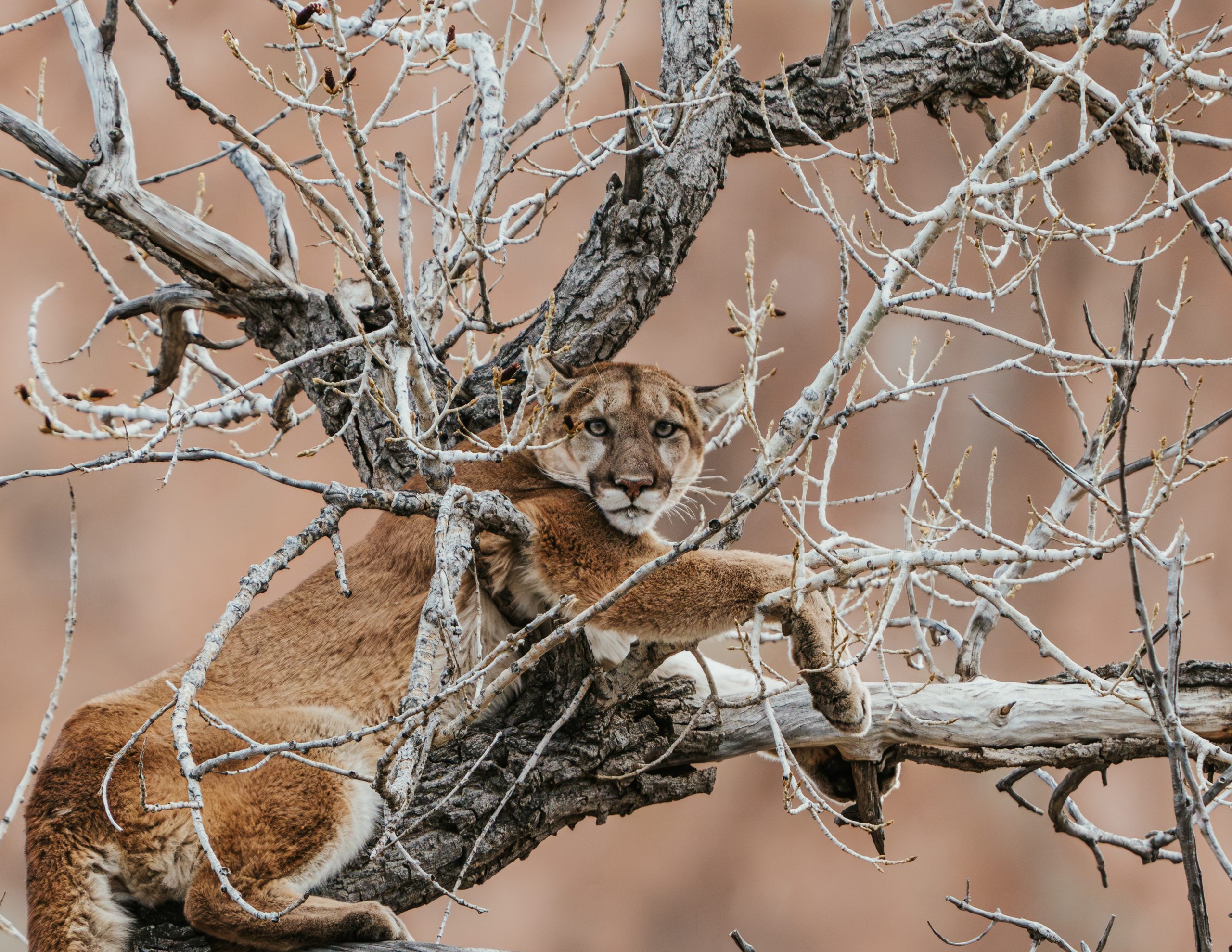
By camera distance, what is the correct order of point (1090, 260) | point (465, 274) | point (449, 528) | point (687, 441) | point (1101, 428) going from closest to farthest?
1. point (449, 528)
2. point (1101, 428)
3. point (465, 274)
4. point (687, 441)
5. point (1090, 260)

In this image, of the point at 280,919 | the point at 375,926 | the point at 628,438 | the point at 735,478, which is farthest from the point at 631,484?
the point at 735,478

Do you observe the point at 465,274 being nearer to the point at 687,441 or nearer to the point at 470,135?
the point at 470,135

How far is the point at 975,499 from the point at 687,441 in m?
6.89

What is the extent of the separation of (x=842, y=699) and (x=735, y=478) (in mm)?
6714

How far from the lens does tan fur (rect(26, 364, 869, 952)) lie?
288 cm

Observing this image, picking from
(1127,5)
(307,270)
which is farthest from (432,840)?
(307,270)

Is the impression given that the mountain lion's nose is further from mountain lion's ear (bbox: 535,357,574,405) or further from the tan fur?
mountain lion's ear (bbox: 535,357,574,405)

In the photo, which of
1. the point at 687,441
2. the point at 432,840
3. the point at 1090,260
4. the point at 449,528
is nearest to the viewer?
the point at 449,528

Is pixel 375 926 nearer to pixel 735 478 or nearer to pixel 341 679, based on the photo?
pixel 341 679

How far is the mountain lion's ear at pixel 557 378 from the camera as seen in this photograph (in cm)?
373

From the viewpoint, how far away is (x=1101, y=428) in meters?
3.43

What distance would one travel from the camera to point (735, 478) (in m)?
9.91

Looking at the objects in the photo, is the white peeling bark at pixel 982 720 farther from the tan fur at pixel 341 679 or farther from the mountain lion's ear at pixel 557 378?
the mountain lion's ear at pixel 557 378

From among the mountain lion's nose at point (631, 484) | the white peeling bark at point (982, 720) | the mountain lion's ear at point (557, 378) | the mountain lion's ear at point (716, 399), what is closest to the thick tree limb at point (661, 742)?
the white peeling bark at point (982, 720)
